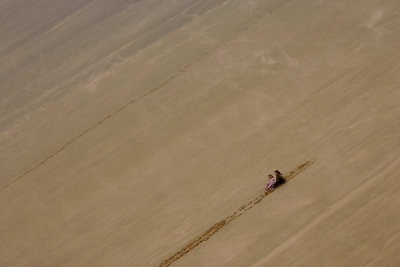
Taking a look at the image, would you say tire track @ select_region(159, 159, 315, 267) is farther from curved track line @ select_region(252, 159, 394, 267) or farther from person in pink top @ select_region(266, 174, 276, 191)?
curved track line @ select_region(252, 159, 394, 267)

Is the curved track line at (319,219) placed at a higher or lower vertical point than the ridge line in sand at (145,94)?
lower

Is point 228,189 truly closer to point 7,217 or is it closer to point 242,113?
point 242,113

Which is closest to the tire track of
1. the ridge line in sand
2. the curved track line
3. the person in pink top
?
the person in pink top

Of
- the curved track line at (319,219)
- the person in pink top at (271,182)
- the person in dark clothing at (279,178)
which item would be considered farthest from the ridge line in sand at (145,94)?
the curved track line at (319,219)

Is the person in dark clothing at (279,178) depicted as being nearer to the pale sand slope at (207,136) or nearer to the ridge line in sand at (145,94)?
the pale sand slope at (207,136)

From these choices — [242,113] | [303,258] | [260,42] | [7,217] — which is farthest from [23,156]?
[303,258]

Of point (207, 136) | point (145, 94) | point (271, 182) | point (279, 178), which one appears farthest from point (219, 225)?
point (145, 94)
